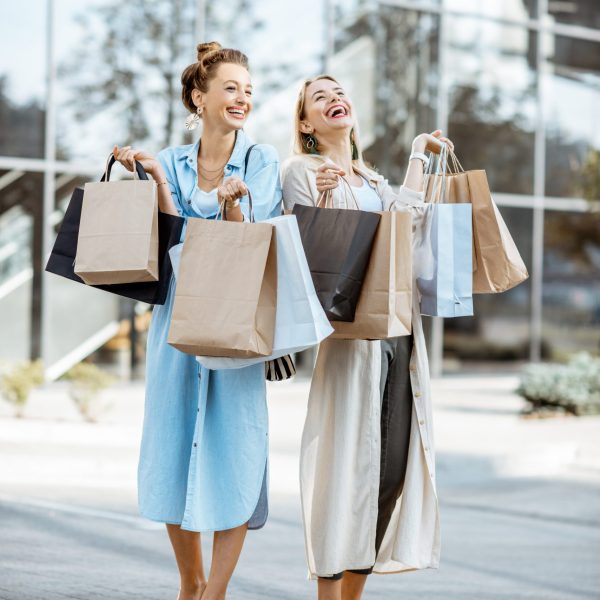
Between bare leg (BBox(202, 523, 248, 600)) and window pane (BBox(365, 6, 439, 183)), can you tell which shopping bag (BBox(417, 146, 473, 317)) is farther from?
window pane (BBox(365, 6, 439, 183))

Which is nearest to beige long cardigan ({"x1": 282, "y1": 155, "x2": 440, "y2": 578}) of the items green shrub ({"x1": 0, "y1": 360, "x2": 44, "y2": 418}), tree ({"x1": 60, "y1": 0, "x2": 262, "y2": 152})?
green shrub ({"x1": 0, "y1": 360, "x2": 44, "y2": 418})

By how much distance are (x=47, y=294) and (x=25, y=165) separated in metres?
1.56

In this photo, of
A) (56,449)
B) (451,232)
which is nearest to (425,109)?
(56,449)

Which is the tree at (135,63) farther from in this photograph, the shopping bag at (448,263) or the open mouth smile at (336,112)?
the shopping bag at (448,263)

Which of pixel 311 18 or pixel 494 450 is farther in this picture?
pixel 311 18

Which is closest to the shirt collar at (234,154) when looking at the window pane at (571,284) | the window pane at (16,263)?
the window pane at (16,263)

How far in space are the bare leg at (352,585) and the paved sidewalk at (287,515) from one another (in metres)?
1.00

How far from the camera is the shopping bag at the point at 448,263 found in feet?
14.2

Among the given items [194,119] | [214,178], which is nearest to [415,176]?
[214,178]

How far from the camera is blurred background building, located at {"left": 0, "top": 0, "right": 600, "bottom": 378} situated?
14.7m

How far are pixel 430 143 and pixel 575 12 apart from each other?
15.7 metres

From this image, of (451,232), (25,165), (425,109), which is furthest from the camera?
(425,109)

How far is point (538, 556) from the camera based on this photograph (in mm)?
6734

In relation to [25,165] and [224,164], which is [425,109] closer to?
[25,165]
